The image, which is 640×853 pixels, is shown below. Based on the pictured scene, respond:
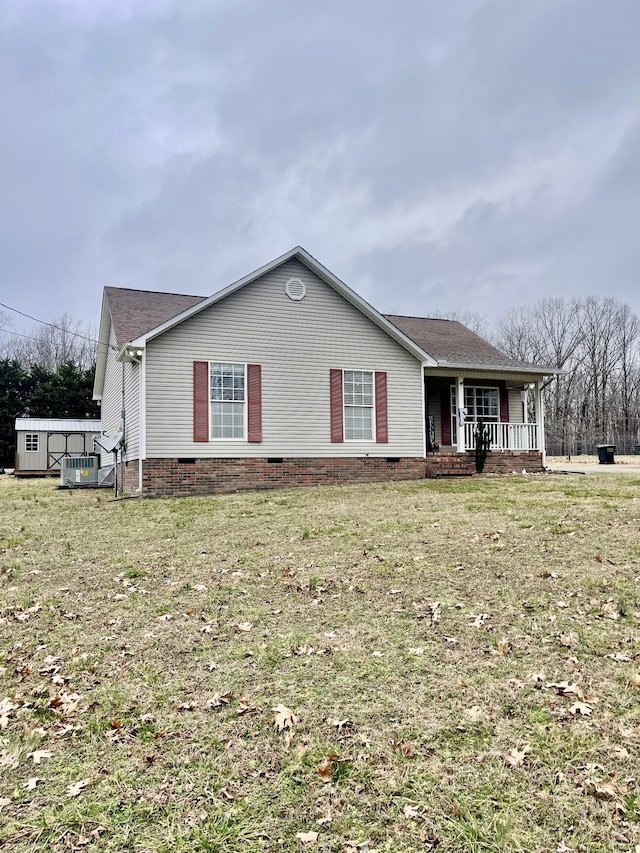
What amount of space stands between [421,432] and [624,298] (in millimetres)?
39738

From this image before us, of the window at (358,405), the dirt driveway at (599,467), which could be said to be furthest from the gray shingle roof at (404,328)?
the dirt driveway at (599,467)

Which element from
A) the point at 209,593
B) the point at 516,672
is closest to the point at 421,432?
the point at 209,593

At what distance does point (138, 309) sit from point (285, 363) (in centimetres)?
520

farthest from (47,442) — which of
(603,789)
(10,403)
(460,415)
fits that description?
(603,789)

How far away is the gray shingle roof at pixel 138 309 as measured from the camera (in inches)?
556

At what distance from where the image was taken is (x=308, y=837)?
2043 millimetres

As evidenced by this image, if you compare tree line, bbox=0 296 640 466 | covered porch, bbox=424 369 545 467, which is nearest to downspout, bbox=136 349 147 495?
covered porch, bbox=424 369 545 467

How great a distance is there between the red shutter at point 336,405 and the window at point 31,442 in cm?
1947

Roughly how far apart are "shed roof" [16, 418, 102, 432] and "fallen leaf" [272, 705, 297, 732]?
2682cm

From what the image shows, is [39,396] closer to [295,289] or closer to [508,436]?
[295,289]

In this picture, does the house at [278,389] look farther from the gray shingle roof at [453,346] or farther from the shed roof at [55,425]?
the shed roof at [55,425]

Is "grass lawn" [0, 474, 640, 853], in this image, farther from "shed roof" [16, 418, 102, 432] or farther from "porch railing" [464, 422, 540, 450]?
"shed roof" [16, 418, 102, 432]

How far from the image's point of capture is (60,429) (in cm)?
2786

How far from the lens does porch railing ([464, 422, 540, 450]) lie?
1670cm
